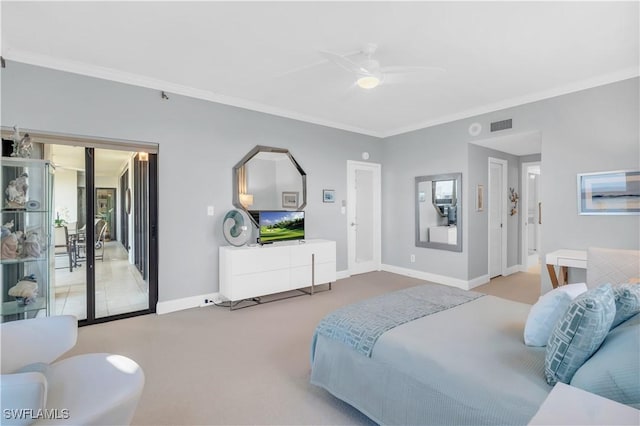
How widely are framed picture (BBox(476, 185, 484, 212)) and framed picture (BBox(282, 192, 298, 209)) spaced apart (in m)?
2.92

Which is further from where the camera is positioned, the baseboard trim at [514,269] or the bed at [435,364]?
the baseboard trim at [514,269]

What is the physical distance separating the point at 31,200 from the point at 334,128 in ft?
13.4

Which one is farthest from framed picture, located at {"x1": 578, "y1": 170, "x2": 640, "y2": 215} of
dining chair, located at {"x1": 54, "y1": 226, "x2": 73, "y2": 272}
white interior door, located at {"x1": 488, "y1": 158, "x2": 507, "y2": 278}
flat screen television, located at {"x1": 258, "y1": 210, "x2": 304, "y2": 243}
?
dining chair, located at {"x1": 54, "y1": 226, "x2": 73, "y2": 272}

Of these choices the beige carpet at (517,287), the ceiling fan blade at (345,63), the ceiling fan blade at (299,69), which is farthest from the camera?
the beige carpet at (517,287)

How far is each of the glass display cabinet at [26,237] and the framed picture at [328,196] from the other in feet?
11.5

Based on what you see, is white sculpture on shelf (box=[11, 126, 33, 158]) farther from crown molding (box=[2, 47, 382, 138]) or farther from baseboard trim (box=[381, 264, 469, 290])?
baseboard trim (box=[381, 264, 469, 290])

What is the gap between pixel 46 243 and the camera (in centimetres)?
278

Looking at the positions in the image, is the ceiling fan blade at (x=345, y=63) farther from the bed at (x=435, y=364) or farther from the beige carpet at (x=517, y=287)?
the beige carpet at (x=517, y=287)

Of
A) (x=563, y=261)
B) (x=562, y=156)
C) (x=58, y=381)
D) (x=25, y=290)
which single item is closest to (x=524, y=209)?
(x=562, y=156)

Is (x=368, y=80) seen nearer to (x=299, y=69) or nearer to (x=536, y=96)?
(x=299, y=69)

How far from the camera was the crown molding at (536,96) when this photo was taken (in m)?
3.41

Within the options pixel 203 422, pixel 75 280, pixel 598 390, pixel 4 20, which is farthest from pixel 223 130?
pixel 598 390

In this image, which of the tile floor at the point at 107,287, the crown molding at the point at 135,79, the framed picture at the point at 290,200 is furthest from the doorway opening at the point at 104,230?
the framed picture at the point at 290,200

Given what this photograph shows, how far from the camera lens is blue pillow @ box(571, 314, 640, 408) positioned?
1071 millimetres
